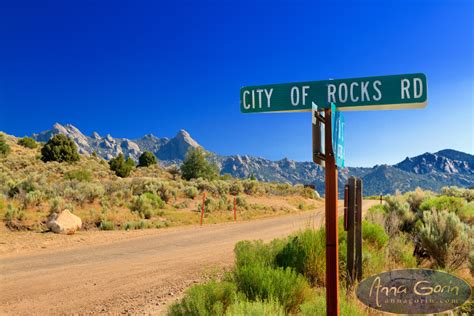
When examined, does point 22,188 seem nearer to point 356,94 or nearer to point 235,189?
point 235,189

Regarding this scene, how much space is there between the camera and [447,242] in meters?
8.88

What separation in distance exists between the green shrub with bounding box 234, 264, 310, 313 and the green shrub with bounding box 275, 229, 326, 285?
3.67ft

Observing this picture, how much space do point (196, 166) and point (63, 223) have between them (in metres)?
33.8

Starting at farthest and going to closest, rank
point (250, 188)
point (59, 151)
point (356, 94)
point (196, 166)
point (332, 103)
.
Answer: point (196, 166), point (59, 151), point (250, 188), point (356, 94), point (332, 103)

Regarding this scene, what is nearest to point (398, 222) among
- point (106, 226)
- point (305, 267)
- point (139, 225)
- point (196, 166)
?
point (305, 267)

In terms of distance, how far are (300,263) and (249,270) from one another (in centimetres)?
145

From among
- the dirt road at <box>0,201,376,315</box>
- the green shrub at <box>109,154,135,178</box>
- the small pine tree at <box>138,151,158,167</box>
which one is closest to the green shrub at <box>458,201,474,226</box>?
the dirt road at <box>0,201,376,315</box>

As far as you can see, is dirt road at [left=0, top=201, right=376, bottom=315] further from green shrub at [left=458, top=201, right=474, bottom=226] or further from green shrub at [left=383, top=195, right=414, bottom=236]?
green shrub at [left=458, top=201, right=474, bottom=226]

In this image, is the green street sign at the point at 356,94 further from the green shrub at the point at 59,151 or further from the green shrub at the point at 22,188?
the green shrub at the point at 59,151

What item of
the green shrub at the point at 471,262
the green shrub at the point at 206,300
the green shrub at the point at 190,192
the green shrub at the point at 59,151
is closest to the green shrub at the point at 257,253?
the green shrub at the point at 206,300

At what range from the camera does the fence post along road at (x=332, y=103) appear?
361 cm

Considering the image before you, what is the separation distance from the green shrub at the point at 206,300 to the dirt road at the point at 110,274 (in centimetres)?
157

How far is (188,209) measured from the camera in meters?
27.0

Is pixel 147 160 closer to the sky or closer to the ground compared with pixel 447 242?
closer to the sky
